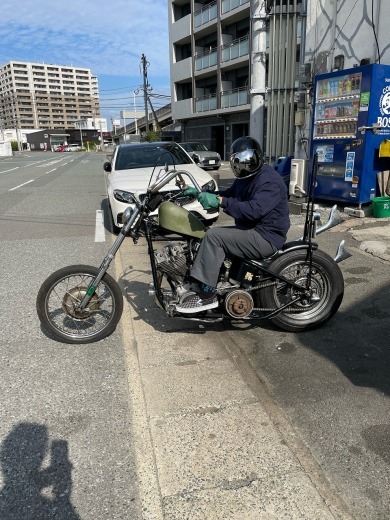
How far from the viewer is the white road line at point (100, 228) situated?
23.8ft

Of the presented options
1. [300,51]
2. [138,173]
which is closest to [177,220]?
[138,173]

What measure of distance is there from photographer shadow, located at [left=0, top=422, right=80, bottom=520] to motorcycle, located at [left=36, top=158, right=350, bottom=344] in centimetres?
116

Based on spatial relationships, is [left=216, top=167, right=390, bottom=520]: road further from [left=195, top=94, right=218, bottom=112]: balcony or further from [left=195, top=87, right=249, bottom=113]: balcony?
[left=195, top=94, right=218, bottom=112]: balcony

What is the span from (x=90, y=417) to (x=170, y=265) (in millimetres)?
1315

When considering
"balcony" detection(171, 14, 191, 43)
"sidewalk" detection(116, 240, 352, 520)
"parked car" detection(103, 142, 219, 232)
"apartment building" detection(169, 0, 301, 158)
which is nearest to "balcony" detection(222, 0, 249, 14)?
"apartment building" detection(169, 0, 301, 158)

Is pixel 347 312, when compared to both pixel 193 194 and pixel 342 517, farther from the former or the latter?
pixel 342 517

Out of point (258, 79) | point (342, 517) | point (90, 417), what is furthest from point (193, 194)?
point (258, 79)

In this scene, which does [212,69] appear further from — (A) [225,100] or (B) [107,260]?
(B) [107,260]

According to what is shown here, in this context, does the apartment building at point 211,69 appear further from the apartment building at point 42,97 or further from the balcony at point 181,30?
the apartment building at point 42,97

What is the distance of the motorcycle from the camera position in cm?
332

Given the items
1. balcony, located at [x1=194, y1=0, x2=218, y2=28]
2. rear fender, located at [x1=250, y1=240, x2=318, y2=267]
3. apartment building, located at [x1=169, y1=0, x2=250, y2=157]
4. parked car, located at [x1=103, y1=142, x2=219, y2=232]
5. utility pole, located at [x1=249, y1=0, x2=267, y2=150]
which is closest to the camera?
rear fender, located at [x1=250, y1=240, x2=318, y2=267]

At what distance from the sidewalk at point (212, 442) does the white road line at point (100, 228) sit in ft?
12.9

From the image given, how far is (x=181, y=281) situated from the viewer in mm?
3449

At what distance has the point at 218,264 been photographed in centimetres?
324
